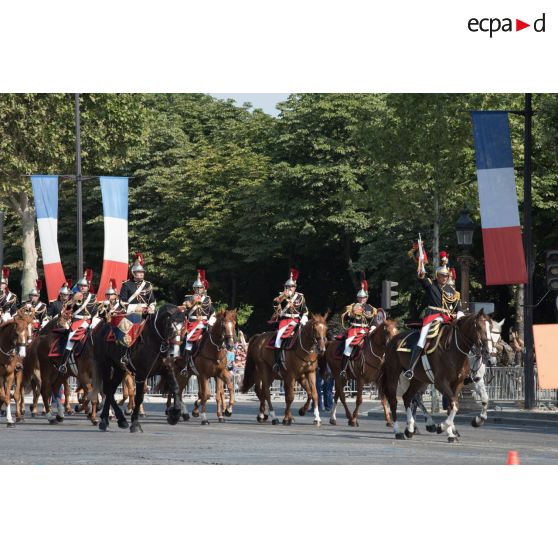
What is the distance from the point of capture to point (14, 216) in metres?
68.8

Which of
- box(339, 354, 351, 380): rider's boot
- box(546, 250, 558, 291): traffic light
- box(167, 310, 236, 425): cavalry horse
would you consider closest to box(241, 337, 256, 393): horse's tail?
box(167, 310, 236, 425): cavalry horse

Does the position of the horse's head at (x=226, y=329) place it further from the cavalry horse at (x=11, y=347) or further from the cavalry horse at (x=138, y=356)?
the cavalry horse at (x=11, y=347)

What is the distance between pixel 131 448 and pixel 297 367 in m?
7.99

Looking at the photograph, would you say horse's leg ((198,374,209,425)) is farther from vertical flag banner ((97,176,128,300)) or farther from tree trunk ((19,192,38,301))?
tree trunk ((19,192,38,301))

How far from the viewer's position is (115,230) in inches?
1422

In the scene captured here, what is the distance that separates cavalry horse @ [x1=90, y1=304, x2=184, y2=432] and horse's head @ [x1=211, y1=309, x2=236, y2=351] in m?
3.24

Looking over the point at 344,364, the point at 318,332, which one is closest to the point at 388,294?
the point at 344,364

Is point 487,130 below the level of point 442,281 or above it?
above

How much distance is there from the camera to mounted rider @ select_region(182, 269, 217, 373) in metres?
28.2

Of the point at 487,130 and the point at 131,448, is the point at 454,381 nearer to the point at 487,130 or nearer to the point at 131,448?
the point at 131,448

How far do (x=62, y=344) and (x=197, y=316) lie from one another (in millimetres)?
3041

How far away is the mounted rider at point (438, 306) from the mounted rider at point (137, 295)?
470 cm

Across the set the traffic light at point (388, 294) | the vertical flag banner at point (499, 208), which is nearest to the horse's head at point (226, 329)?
the vertical flag banner at point (499, 208)
